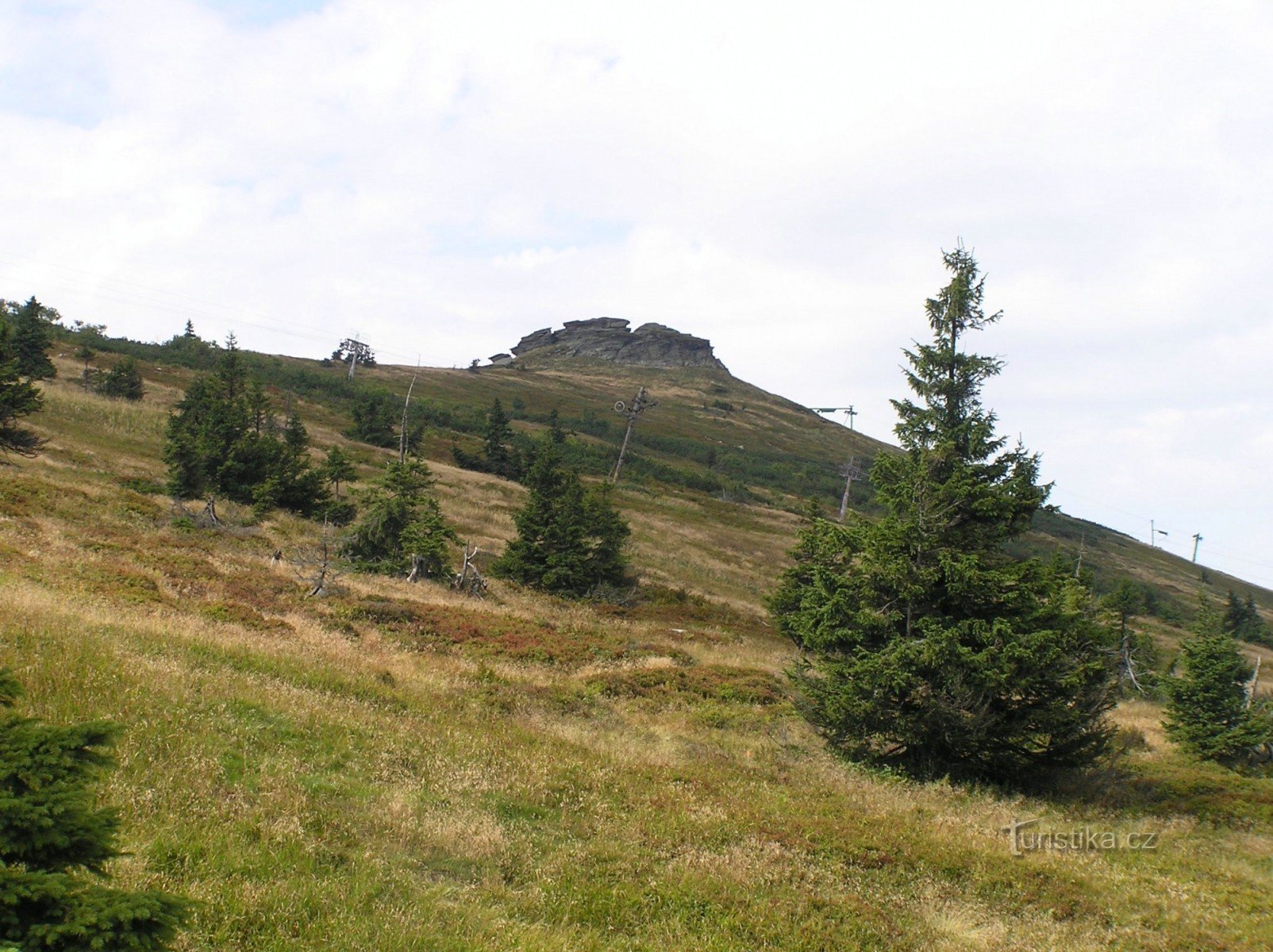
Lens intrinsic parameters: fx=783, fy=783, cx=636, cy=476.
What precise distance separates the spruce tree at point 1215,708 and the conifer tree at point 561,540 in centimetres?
2154

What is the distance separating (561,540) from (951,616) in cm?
2226

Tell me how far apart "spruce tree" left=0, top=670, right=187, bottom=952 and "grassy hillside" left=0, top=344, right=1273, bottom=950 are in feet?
5.55

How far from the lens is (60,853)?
3293 mm

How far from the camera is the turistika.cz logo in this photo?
36.6 ft

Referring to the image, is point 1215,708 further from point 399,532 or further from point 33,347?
point 33,347

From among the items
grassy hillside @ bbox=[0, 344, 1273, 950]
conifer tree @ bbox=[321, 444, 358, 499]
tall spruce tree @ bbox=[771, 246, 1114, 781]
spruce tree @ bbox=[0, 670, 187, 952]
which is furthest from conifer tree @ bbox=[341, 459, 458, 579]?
spruce tree @ bbox=[0, 670, 187, 952]

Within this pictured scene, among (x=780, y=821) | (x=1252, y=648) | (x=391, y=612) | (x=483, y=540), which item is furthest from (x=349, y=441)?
(x=1252, y=648)

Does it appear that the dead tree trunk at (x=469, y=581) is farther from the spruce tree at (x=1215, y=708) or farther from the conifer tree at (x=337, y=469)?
the spruce tree at (x=1215, y=708)

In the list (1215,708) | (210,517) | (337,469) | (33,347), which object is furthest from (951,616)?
(33,347)

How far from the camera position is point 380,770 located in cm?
923

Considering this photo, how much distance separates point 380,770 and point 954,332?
14.0 m

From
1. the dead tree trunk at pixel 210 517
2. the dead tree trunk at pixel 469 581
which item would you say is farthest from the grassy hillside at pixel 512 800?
the dead tree trunk at pixel 210 517

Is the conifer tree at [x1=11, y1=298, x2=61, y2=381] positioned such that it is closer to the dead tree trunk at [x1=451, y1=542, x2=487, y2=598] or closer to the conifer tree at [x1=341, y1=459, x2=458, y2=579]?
the conifer tree at [x1=341, y1=459, x2=458, y2=579]

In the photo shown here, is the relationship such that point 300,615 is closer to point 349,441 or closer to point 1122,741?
point 1122,741
